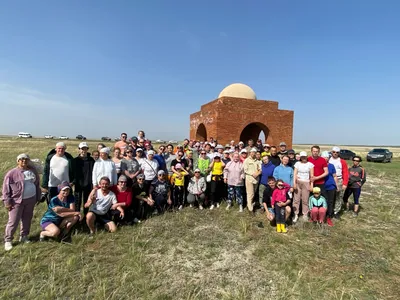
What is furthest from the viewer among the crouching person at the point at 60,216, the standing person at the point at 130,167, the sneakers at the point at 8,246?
the standing person at the point at 130,167

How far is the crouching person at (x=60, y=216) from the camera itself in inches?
164

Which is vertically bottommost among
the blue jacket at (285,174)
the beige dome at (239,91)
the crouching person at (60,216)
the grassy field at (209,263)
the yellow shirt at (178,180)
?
the grassy field at (209,263)

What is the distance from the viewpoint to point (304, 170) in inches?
211

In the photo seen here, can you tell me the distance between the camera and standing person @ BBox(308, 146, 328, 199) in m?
Result: 5.29

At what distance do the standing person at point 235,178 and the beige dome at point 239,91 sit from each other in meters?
7.40

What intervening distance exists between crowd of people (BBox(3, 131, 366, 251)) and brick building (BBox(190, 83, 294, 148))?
14.2ft

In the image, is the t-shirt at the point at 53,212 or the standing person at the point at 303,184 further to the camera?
the standing person at the point at 303,184

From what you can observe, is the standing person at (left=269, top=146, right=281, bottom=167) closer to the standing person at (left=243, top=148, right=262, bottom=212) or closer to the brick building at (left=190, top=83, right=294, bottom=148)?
the standing person at (left=243, top=148, right=262, bottom=212)

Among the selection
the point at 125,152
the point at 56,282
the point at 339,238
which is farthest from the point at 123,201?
the point at 339,238

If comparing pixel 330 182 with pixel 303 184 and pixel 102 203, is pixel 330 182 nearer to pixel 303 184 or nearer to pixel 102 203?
pixel 303 184

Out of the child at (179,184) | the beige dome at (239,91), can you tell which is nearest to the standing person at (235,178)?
the child at (179,184)

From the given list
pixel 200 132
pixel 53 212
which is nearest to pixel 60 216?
pixel 53 212

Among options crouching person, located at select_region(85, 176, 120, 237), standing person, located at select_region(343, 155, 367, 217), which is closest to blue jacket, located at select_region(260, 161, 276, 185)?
standing person, located at select_region(343, 155, 367, 217)

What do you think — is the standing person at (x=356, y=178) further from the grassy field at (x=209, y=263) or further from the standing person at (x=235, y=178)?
the standing person at (x=235, y=178)
